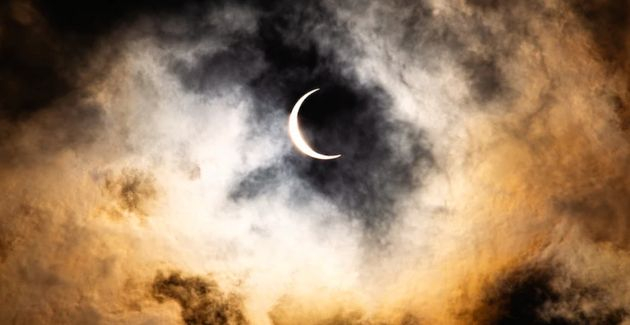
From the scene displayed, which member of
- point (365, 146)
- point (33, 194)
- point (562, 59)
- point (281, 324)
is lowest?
point (281, 324)

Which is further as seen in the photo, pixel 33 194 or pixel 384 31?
pixel 384 31

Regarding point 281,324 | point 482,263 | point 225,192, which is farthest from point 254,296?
point 482,263

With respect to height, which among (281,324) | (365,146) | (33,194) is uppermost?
(365,146)

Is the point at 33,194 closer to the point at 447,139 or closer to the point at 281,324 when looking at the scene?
the point at 281,324

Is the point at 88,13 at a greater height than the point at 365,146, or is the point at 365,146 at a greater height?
the point at 88,13

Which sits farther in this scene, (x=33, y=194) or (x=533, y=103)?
(x=533, y=103)

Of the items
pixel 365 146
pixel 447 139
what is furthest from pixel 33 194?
pixel 447 139

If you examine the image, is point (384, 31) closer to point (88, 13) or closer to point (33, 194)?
point (88, 13)

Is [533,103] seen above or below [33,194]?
above
